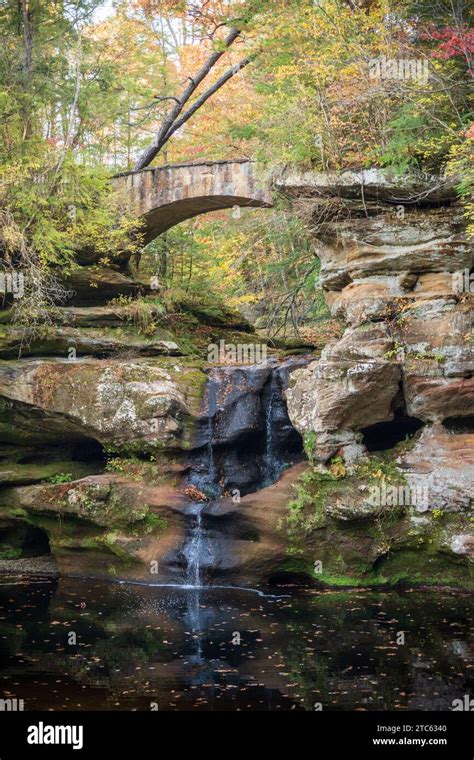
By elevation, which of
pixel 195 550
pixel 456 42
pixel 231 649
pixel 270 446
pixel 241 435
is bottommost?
pixel 231 649

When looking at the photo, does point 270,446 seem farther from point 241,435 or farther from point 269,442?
point 241,435

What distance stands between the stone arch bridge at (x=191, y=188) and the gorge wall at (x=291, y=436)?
3.13 metres

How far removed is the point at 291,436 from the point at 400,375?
2.69m

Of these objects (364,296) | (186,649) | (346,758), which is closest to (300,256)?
(364,296)

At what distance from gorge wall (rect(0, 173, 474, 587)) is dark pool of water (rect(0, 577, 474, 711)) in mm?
863

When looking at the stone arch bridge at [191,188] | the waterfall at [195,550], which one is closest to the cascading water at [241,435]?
the waterfall at [195,550]

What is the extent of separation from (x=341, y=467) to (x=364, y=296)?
3121 millimetres

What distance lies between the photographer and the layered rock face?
12469mm

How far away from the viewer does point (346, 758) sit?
6324 mm

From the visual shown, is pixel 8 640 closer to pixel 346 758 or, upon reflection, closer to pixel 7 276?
pixel 346 758

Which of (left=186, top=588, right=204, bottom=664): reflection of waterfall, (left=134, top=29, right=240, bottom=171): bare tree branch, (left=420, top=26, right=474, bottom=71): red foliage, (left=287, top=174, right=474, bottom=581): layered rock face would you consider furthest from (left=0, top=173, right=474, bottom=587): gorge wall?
(left=134, top=29, right=240, bottom=171): bare tree branch

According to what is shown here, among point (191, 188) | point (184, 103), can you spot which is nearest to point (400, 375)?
point (191, 188)

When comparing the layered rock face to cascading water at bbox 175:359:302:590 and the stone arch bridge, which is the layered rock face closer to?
cascading water at bbox 175:359:302:590

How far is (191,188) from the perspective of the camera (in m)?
18.4
